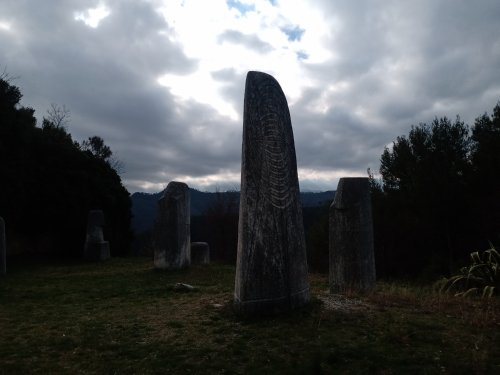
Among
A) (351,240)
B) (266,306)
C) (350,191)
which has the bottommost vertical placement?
(266,306)

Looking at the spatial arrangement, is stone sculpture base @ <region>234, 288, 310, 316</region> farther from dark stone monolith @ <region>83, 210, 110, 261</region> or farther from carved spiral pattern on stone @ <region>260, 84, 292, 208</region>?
dark stone monolith @ <region>83, 210, 110, 261</region>

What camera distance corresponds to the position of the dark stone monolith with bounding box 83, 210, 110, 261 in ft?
66.3

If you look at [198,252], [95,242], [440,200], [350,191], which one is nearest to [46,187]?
[95,242]

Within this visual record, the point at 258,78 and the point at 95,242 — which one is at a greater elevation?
the point at 258,78

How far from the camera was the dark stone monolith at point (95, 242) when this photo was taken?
20219 mm

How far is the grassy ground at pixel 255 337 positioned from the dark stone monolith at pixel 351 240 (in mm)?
820

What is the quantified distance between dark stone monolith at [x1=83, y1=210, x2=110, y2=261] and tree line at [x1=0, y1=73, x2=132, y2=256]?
95.2 inches

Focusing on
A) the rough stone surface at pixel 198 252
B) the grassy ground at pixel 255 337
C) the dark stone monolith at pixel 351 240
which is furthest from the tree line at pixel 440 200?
the grassy ground at pixel 255 337

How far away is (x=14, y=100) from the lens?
758 inches

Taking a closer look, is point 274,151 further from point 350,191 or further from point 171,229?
point 171,229

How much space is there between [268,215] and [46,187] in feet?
61.3

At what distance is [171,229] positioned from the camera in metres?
14.5

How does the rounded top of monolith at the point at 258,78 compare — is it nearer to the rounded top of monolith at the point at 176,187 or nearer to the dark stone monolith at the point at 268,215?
the dark stone monolith at the point at 268,215

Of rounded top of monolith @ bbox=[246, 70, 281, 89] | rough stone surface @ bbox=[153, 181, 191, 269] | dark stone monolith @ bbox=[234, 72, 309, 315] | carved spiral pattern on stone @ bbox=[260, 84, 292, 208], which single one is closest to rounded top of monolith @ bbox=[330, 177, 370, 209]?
dark stone monolith @ bbox=[234, 72, 309, 315]
